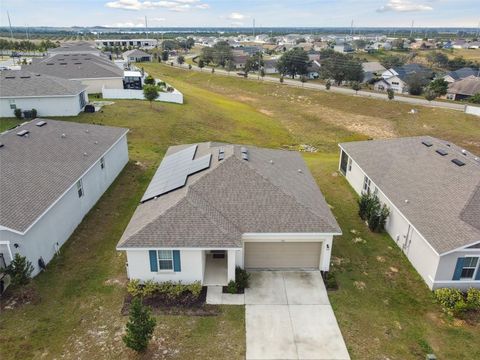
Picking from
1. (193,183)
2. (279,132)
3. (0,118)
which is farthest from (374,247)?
(0,118)

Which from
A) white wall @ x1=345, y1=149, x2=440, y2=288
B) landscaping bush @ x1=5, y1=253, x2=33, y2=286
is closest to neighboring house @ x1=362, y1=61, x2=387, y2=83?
white wall @ x1=345, y1=149, x2=440, y2=288

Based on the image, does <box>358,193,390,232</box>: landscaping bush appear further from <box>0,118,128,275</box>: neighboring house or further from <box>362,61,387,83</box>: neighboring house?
<box>362,61,387,83</box>: neighboring house

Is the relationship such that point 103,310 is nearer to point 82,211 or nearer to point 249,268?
point 249,268

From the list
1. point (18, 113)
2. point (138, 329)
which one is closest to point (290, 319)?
point (138, 329)

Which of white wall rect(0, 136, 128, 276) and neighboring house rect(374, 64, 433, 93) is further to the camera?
neighboring house rect(374, 64, 433, 93)

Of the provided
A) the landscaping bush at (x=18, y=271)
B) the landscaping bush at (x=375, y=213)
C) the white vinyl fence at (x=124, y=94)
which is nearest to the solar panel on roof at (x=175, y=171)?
the landscaping bush at (x=18, y=271)

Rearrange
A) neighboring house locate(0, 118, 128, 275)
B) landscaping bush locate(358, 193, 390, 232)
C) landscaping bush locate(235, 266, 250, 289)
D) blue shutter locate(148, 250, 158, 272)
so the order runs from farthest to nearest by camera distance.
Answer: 1. landscaping bush locate(358, 193, 390, 232)
2. landscaping bush locate(235, 266, 250, 289)
3. neighboring house locate(0, 118, 128, 275)
4. blue shutter locate(148, 250, 158, 272)

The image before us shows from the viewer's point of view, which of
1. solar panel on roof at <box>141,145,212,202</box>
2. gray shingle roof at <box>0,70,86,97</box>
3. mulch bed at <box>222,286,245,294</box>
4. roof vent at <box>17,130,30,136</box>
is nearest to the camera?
mulch bed at <box>222,286,245,294</box>

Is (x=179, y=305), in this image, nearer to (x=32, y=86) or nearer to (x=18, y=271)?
(x=18, y=271)
